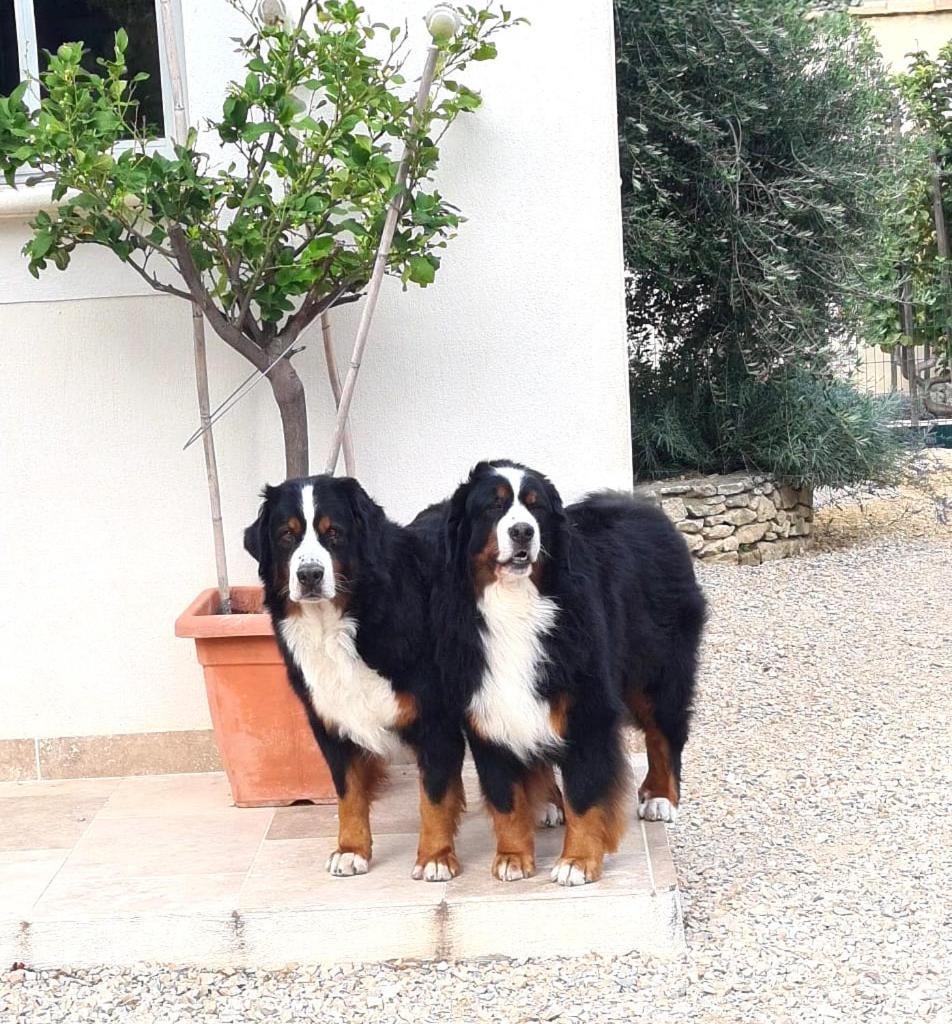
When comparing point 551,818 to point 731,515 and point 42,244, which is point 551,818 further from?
point 731,515

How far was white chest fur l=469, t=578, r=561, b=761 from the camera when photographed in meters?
3.40

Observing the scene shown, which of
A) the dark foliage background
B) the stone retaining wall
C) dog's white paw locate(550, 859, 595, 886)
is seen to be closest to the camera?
dog's white paw locate(550, 859, 595, 886)

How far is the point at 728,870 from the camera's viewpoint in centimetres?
394

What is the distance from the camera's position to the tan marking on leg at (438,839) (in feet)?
11.6

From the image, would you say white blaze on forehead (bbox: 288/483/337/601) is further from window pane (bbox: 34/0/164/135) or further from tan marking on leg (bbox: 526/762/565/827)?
window pane (bbox: 34/0/164/135)

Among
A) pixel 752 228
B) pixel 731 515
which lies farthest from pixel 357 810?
A: pixel 752 228

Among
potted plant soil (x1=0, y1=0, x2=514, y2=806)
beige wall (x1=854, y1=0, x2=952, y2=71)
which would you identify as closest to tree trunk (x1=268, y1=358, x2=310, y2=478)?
potted plant soil (x1=0, y1=0, x2=514, y2=806)

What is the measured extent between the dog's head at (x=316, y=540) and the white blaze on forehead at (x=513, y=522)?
386 mm

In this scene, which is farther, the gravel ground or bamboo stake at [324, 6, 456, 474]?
bamboo stake at [324, 6, 456, 474]

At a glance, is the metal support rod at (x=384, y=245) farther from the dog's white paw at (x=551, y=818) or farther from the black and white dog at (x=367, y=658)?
the dog's white paw at (x=551, y=818)

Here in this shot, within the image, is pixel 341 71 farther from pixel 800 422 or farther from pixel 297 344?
pixel 800 422

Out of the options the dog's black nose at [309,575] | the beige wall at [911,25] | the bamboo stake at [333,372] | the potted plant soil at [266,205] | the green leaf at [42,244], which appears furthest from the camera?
the beige wall at [911,25]

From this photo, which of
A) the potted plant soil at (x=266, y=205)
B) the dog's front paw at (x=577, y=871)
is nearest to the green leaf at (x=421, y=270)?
the potted plant soil at (x=266, y=205)

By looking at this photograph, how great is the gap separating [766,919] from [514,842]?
2.17 feet
